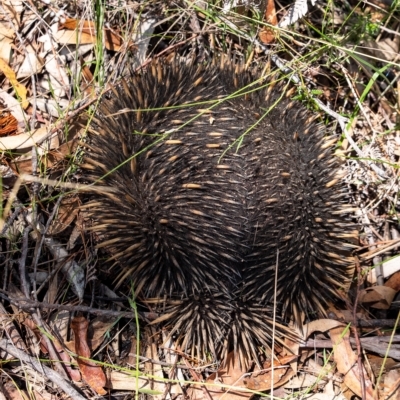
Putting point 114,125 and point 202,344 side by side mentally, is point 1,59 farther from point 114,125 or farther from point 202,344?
point 202,344

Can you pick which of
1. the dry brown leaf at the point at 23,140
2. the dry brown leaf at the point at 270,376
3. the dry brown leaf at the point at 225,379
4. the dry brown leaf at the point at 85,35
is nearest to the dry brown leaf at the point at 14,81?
the dry brown leaf at the point at 23,140

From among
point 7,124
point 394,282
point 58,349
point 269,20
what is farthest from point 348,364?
point 7,124

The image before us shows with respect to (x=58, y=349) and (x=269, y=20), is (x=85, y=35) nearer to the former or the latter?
(x=269, y=20)

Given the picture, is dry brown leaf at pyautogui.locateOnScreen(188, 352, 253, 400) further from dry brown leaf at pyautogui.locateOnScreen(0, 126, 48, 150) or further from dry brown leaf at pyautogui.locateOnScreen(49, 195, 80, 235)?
dry brown leaf at pyautogui.locateOnScreen(0, 126, 48, 150)

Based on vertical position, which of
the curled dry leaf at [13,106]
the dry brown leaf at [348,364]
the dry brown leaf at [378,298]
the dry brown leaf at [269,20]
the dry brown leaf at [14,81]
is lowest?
the dry brown leaf at [348,364]

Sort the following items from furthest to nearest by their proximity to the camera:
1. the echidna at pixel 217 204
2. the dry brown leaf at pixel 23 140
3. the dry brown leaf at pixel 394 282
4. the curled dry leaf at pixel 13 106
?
the dry brown leaf at pixel 394 282
the curled dry leaf at pixel 13 106
the dry brown leaf at pixel 23 140
the echidna at pixel 217 204

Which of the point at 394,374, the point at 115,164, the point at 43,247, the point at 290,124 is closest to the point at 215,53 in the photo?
the point at 290,124

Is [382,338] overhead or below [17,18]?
below

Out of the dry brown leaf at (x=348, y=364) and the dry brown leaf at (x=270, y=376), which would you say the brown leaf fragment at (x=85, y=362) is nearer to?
the dry brown leaf at (x=270, y=376)
